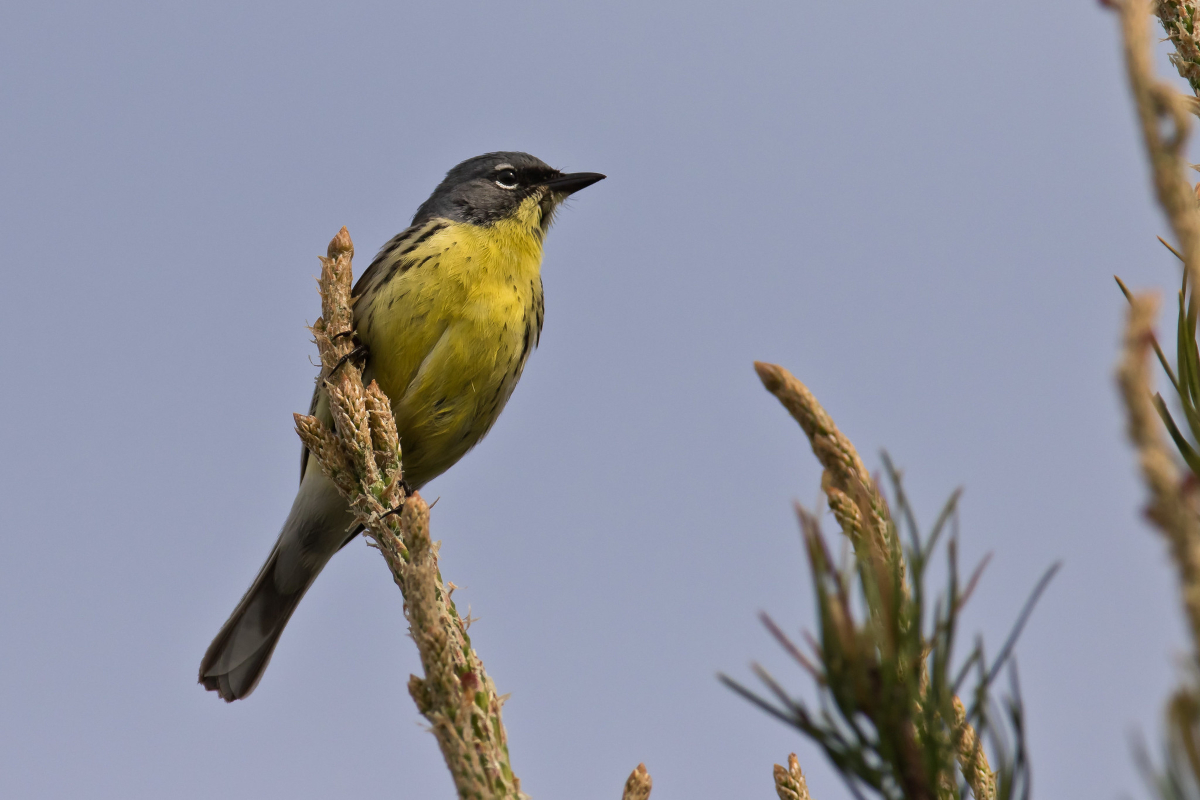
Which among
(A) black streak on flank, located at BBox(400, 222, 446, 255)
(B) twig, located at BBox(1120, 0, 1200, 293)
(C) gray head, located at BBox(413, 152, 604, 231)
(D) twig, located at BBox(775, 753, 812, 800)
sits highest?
(C) gray head, located at BBox(413, 152, 604, 231)

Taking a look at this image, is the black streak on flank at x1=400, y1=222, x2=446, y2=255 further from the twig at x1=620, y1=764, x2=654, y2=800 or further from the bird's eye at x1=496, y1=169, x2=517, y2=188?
the twig at x1=620, y1=764, x2=654, y2=800

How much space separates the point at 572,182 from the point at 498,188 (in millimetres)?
641

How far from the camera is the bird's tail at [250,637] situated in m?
6.57

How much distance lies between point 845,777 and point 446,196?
665cm

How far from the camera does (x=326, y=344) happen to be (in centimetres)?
461

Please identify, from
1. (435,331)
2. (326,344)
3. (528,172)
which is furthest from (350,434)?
(528,172)

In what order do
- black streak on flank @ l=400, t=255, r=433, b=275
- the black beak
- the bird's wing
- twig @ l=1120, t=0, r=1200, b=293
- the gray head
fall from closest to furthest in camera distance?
twig @ l=1120, t=0, r=1200, b=293 → black streak on flank @ l=400, t=255, r=433, b=275 → the bird's wing → the gray head → the black beak

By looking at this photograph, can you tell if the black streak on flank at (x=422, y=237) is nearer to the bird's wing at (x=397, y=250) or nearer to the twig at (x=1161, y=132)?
the bird's wing at (x=397, y=250)

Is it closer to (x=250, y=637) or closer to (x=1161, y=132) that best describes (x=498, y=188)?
(x=250, y=637)

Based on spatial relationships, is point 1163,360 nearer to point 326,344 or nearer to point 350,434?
point 350,434

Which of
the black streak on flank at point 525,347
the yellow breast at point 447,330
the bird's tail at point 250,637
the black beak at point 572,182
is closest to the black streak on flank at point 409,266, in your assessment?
the yellow breast at point 447,330

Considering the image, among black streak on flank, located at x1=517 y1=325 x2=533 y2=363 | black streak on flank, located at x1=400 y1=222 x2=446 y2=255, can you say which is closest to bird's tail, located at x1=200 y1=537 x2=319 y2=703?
black streak on flank, located at x1=517 y1=325 x2=533 y2=363

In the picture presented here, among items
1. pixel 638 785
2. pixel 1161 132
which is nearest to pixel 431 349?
pixel 638 785

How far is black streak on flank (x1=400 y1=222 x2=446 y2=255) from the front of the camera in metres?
6.48
